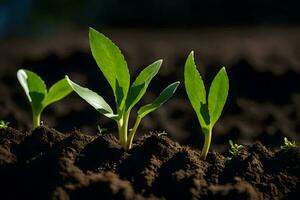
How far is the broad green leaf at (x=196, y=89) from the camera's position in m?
1.73

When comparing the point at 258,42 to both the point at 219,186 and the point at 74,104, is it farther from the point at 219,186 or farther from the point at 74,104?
the point at 219,186

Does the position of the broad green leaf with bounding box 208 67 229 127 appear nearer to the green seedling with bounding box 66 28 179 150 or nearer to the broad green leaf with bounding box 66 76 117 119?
the green seedling with bounding box 66 28 179 150

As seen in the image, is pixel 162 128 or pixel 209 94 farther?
pixel 162 128

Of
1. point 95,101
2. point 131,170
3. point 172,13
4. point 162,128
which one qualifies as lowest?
point 172,13

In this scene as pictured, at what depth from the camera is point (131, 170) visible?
165 cm

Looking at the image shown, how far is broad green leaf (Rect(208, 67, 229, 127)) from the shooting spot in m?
1.75

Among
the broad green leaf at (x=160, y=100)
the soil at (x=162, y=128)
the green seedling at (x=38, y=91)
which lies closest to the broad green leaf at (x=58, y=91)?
the green seedling at (x=38, y=91)

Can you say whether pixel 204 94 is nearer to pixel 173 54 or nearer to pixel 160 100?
pixel 160 100

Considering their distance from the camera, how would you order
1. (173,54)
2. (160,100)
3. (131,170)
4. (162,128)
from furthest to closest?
(173,54), (162,128), (160,100), (131,170)

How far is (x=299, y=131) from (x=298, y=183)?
1324 millimetres

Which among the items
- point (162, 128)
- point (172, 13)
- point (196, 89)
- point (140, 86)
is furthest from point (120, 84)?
point (172, 13)

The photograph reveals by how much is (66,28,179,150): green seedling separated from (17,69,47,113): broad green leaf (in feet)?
0.67

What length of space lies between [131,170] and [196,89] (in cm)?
27

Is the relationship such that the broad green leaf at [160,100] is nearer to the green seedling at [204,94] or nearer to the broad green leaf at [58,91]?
the green seedling at [204,94]
